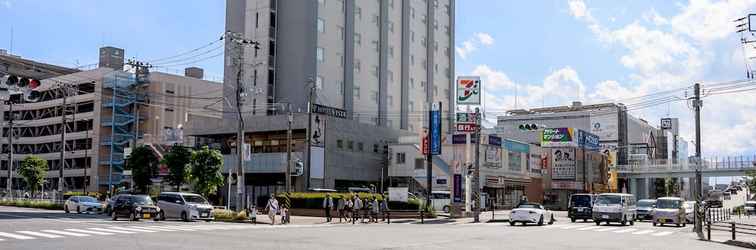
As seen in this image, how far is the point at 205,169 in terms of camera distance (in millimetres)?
49531

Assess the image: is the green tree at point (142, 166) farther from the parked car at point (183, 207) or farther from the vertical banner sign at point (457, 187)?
the vertical banner sign at point (457, 187)

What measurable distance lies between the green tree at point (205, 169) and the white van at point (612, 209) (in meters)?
25.4

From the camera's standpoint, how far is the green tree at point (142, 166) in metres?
54.8

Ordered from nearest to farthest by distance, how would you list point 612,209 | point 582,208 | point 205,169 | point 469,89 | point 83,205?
point 612,209 < point 582,208 < point 83,205 < point 205,169 < point 469,89

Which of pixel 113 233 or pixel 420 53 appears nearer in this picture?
pixel 113 233

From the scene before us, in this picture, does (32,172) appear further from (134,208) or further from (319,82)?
(134,208)

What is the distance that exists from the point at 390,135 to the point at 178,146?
2234cm

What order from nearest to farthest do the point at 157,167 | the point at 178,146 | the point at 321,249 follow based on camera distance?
1. the point at 321,249
2. the point at 178,146
3. the point at 157,167

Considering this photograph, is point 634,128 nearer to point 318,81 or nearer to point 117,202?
point 318,81

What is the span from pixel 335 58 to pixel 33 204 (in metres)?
29.3

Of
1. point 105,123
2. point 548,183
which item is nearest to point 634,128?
point 548,183

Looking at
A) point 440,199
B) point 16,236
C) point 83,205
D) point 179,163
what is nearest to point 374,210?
point 440,199

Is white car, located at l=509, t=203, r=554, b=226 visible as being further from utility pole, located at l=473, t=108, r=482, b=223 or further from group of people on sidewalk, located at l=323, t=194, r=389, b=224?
group of people on sidewalk, located at l=323, t=194, r=389, b=224

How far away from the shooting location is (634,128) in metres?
126
